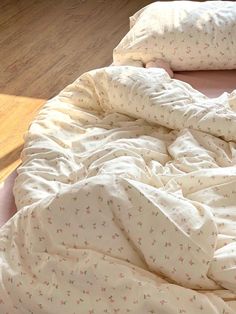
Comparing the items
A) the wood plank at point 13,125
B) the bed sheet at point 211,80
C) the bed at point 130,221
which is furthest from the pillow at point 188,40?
the wood plank at point 13,125

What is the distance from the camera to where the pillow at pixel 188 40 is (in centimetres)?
191

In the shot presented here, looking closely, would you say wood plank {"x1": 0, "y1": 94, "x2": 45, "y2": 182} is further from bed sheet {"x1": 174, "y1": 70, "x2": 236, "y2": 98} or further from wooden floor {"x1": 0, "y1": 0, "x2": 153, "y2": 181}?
bed sheet {"x1": 174, "y1": 70, "x2": 236, "y2": 98}

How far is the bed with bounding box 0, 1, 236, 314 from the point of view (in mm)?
1032

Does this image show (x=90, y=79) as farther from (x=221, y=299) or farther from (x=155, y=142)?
(x=221, y=299)

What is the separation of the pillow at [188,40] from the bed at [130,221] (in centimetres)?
41

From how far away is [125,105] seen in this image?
5.23 feet

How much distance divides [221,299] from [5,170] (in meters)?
1.24

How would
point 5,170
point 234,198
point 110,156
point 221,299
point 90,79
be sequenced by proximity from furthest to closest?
point 5,170 < point 90,79 < point 110,156 < point 234,198 < point 221,299

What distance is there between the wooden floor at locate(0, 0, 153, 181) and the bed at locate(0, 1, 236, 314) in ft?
2.45

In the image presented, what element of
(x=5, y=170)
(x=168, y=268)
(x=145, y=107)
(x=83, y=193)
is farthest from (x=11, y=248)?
(x=5, y=170)

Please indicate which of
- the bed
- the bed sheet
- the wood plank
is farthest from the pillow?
the wood plank

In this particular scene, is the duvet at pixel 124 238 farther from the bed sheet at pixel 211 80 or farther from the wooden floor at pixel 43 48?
the wooden floor at pixel 43 48

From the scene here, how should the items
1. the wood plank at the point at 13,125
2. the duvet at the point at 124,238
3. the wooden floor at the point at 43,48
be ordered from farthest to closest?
the wooden floor at the point at 43,48, the wood plank at the point at 13,125, the duvet at the point at 124,238

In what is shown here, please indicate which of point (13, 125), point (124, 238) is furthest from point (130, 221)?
point (13, 125)
